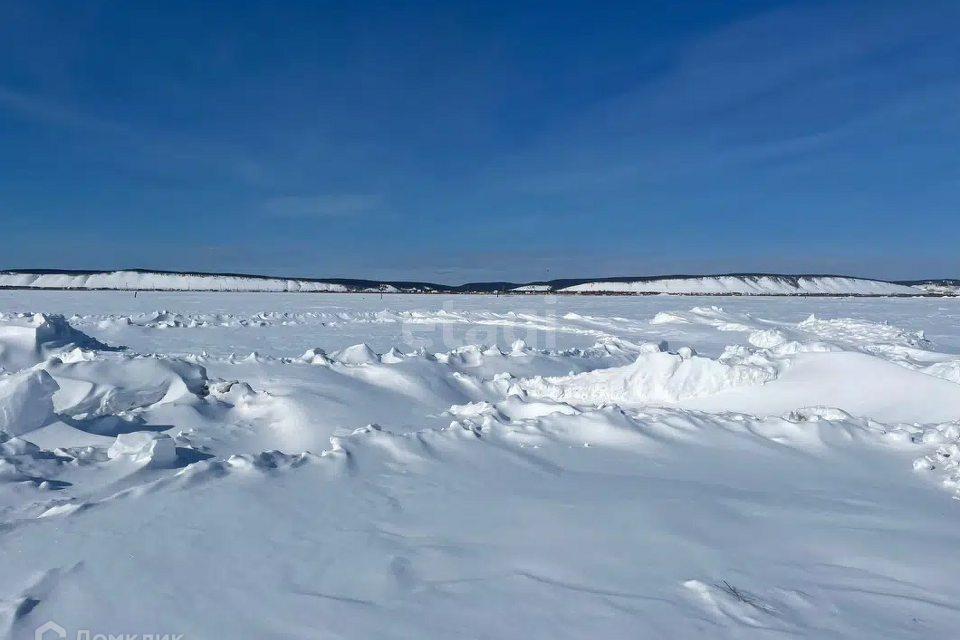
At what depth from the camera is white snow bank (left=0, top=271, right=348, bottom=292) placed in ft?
305

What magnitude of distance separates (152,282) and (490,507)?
10778 centimetres

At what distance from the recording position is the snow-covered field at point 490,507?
225 centimetres

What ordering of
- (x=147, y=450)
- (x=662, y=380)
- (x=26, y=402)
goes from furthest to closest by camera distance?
(x=662, y=380), (x=26, y=402), (x=147, y=450)

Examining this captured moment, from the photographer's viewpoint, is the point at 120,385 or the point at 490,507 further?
the point at 120,385

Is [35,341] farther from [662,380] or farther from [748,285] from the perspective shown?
[748,285]

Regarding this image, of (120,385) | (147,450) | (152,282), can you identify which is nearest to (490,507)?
(147,450)

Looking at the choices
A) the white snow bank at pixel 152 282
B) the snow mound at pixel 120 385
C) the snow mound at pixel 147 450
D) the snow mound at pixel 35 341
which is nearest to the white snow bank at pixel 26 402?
the snow mound at pixel 120 385

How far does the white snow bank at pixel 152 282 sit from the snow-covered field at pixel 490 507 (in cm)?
8786

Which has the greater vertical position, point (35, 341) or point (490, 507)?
point (35, 341)

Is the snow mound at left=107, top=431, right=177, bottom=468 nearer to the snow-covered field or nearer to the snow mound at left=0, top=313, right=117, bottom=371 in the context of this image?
the snow-covered field

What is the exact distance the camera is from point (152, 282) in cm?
9725

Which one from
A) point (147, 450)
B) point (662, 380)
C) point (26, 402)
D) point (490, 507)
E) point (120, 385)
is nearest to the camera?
point (490, 507)

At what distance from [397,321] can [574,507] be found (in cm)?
1934

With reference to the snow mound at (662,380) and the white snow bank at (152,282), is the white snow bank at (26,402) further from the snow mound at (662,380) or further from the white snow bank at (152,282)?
the white snow bank at (152,282)
